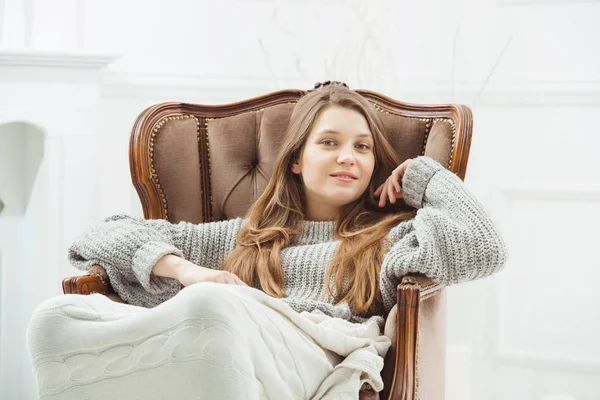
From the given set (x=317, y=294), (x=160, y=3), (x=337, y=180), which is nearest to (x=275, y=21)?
(x=160, y=3)

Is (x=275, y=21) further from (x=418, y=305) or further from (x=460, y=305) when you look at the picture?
(x=418, y=305)

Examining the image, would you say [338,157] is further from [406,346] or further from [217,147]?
[406,346]

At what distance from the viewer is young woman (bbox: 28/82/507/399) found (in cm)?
126

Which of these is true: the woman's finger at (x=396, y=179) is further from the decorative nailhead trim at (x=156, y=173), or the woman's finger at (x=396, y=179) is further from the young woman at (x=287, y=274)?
the decorative nailhead trim at (x=156, y=173)

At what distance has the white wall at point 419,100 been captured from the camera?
8.56ft

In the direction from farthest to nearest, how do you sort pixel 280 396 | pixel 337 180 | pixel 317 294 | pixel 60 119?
pixel 60 119 → pixel 337 180 → pixel 317 294 → pixel 280 396

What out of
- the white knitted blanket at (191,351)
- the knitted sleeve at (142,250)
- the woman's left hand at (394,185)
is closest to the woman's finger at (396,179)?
the woman's left hand at (394,185)

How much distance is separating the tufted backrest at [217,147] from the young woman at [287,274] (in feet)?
0.28

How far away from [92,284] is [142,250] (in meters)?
0.13

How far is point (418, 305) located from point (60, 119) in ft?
4.90

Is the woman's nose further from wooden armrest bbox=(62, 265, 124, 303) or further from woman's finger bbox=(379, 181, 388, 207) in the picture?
wooden armrest bbox=(62, 265, 124, 303)

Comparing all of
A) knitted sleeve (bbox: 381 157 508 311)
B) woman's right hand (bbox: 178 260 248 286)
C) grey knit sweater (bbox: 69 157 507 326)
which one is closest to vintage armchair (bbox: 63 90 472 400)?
grey knit sweater (bbox: 69 157 507 326)

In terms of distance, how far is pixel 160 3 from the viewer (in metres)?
2.83

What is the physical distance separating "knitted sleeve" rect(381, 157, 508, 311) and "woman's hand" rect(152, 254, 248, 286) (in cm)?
32
